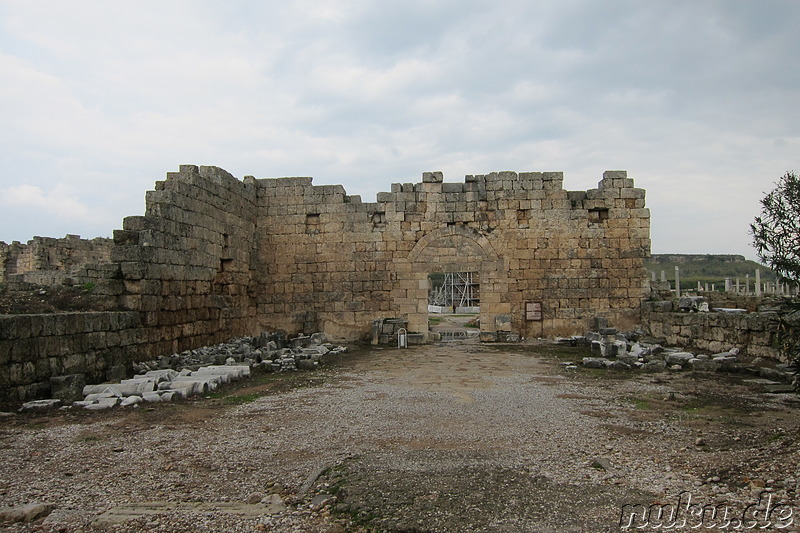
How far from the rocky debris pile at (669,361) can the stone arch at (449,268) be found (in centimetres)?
295

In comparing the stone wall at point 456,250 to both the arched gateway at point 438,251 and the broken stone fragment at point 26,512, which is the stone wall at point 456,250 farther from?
the broken stone fragment at point 26,512

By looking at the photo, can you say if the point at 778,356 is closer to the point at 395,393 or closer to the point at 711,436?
the point at 711,436

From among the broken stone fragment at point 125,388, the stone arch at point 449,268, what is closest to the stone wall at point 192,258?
the broken stone fragment at point 125,388

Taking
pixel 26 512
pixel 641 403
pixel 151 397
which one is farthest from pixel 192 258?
pixel 641 403

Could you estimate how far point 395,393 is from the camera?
7.73 meters

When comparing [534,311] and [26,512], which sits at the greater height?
[534,311]

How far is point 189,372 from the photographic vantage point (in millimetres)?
8844

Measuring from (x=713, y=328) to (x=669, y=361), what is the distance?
211 cm

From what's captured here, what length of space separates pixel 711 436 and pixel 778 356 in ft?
17.2

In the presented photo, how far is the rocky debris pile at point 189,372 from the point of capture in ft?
23.2

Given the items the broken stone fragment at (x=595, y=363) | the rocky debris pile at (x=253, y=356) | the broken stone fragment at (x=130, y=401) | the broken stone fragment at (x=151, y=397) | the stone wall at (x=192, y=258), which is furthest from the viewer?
the broken stone fragment at (x=595, y=363)

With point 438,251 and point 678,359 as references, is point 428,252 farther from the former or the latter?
point 678,359

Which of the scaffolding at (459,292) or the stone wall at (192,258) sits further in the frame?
the scaffolding at (459,292)

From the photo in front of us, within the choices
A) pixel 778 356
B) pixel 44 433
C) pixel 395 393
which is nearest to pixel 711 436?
pixel 395 393
